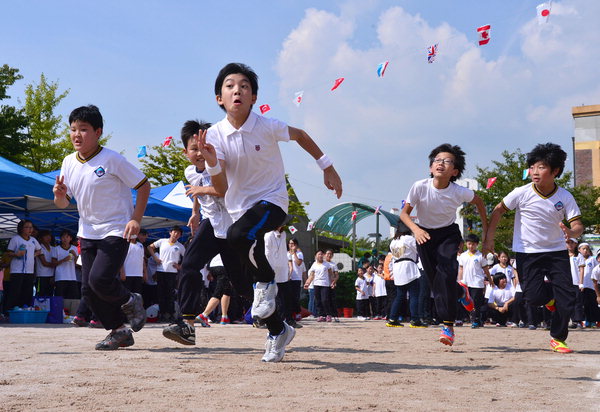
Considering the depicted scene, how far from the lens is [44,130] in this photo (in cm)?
3141

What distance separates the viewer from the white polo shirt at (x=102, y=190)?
240 inches

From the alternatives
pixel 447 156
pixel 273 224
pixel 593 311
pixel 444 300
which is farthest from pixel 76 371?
pixel 593 311

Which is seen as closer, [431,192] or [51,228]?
[431,192]

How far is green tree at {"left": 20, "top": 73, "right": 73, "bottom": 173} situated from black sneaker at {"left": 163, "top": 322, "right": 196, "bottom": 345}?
26073 millimetres

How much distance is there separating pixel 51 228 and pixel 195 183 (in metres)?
12.3

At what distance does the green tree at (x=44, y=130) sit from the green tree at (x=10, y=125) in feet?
10.5

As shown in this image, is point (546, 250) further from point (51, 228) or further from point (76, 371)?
point (51, 228)

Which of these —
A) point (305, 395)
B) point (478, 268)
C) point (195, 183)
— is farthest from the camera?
point (478, 268)

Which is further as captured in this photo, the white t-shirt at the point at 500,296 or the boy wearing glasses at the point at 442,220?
the white t-shirt at the point at 500,296

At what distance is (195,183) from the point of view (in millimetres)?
6945

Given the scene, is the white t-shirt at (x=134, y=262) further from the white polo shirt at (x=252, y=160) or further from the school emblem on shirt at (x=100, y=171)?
the white polo shirt at (x=252, y=160)

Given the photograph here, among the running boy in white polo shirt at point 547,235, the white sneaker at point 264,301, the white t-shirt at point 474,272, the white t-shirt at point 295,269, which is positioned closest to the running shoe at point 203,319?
the white t-shirt at point 295,269

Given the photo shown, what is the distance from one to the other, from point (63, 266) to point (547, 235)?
417 inches

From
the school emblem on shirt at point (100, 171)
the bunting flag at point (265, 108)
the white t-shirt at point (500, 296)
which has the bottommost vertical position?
the white t-shirt at point (500, 296)
